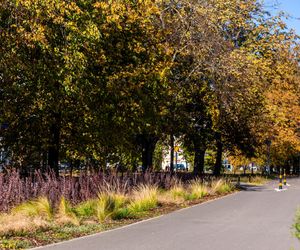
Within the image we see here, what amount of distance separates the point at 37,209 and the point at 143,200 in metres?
4.59

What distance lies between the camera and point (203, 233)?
475 inches

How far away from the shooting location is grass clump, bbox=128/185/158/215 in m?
16.9

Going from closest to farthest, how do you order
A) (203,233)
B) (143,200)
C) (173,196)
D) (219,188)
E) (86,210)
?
(203,233), (86,210), (143,200), (173,196), (219,188)

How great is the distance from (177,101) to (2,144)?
9.88m

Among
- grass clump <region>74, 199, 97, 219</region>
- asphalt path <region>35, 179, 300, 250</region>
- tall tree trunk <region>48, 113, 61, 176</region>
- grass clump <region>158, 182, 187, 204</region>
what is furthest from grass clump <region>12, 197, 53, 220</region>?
tall tree trunk <region>48, 113, 61, 176</region>

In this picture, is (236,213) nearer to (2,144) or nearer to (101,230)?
(101,230)

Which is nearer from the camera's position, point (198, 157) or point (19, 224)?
point (19, 224)

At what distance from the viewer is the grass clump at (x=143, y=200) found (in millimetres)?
16891

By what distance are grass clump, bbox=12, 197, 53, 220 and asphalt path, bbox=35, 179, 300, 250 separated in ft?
7.11

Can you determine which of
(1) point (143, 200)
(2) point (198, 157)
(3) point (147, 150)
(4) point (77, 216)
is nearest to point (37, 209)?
(4) point (77, 216)

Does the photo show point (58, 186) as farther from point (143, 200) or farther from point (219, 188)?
point (219, 188)

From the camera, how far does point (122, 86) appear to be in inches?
814

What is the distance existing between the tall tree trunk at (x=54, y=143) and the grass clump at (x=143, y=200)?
368 centimetres

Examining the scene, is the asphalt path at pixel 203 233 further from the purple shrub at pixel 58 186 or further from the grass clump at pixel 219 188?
the grass clump at pixel 219 188
